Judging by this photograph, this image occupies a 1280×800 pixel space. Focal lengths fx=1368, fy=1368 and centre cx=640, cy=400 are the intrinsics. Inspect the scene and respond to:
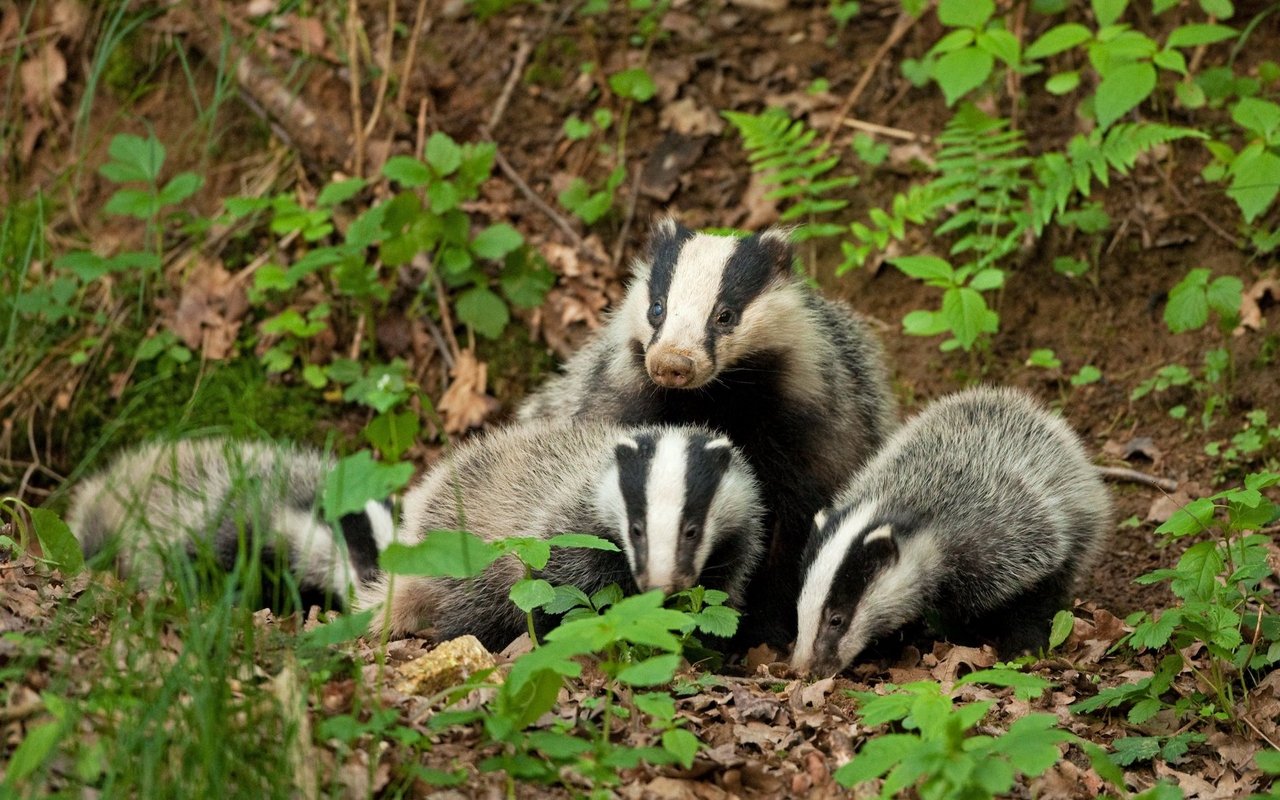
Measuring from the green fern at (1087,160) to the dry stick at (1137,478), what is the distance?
1086 mm

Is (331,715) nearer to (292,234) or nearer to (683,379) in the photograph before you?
(683,379)

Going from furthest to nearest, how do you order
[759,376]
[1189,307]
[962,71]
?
1. [962,71]
2. [1189,307]
3. [759,376]

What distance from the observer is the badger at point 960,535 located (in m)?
4.57

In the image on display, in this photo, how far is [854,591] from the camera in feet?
15.0

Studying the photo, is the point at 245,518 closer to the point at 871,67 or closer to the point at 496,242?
the point at 496,242

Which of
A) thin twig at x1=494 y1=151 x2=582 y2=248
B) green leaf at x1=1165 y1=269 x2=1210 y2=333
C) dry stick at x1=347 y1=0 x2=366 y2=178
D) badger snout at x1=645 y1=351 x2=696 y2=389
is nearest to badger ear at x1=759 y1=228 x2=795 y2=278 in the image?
badger snout at x1=645 y1=351 x2=696 y2=389

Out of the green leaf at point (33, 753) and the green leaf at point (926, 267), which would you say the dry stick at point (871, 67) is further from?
the green leaf at point (33, 753)

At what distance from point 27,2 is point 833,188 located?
464cm

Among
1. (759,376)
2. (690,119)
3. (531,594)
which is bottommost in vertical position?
(531,594)

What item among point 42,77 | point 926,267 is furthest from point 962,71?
point 42,77

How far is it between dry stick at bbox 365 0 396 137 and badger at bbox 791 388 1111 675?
133 inches

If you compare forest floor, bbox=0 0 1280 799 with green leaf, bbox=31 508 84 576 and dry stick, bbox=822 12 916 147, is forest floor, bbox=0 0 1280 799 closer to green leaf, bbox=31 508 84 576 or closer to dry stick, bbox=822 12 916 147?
dry stick, bbox=822 12 916 147

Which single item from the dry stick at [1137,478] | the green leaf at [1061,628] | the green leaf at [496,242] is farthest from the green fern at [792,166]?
the green leaf at [1061,628]

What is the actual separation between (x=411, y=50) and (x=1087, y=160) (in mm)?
3552
